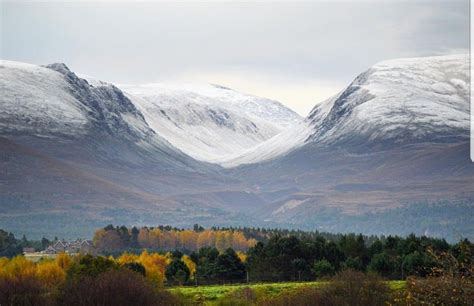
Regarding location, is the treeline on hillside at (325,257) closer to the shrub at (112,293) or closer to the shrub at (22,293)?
the shrub at (112,293)

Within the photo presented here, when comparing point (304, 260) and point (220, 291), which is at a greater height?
point (304, 260)

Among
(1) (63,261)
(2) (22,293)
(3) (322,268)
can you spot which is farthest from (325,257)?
(2) (22,293)

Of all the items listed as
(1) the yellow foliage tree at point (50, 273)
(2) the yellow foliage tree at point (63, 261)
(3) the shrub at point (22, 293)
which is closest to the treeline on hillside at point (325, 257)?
(2) the yellow foliage tree at point (63, 261)

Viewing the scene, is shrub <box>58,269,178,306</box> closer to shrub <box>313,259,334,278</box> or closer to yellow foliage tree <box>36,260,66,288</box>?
yellow foliage tree <box>36,260,66,288</box>

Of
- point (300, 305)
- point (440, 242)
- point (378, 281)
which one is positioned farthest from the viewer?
point (440, 242)

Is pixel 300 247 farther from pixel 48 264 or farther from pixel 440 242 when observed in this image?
pixel 48 264

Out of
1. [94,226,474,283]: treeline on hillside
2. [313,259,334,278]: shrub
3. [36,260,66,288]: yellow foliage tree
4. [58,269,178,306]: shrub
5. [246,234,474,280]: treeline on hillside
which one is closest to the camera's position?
[58,269,178,306]: shrub

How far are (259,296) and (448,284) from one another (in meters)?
63.8

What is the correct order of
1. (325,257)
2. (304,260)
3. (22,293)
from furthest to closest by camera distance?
(325,257)
(304,260)
(22,293)

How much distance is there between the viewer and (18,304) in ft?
324

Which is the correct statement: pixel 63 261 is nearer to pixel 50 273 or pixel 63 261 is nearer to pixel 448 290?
pixel 50 273

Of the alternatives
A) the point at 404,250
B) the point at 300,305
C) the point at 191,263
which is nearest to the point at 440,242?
the point at 404,250

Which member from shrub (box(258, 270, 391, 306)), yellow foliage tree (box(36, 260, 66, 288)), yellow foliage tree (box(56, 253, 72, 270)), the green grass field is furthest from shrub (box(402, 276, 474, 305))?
yellow foliage tree (box(56, 253, 72, 270))

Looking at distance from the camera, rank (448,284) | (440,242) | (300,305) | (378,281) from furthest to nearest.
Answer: (440,242) → (378,281) → (300,305) → (448,284)
